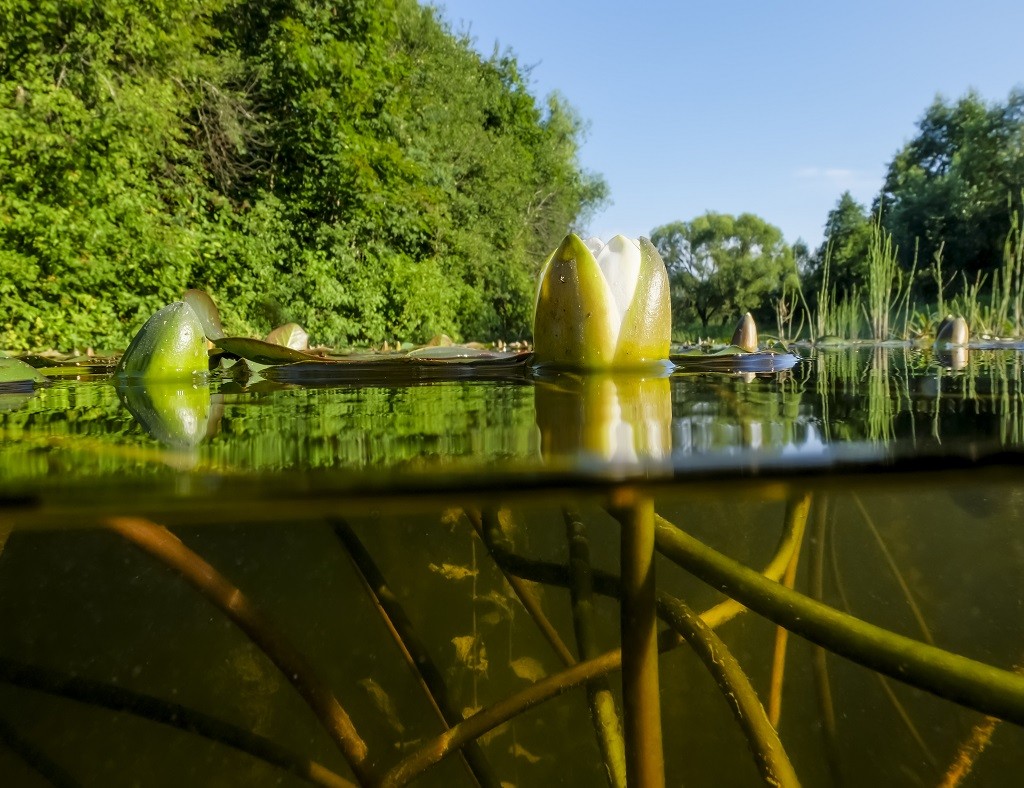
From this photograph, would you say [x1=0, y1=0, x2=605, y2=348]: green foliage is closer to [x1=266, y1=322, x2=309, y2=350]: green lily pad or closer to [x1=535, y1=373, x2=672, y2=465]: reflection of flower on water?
[x1=266, y1=322, x2=309, y2=350]: green lily pad

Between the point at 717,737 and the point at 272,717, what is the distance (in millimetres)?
842

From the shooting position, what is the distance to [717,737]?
4.10 ft

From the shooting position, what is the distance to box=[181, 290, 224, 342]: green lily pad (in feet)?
4.52

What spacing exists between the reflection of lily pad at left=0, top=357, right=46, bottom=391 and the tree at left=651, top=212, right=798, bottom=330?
69.2 feet

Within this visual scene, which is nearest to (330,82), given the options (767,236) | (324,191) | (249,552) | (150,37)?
(324,191)

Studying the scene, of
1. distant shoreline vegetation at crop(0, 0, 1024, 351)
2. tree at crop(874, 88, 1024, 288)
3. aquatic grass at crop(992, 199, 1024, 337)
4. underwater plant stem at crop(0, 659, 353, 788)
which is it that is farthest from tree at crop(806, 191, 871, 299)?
underwater plant stem at crop(0, 659, 353, 788)

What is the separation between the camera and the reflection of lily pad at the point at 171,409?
0.50 meters

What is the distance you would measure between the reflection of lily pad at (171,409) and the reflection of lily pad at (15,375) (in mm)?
126

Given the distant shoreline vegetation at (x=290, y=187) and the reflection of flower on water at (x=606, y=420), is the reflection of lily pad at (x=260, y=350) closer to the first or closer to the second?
the reflection of flower on water at (x=606, y=420)

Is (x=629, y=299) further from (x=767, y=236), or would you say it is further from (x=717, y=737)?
Result: (x=767, y=236)

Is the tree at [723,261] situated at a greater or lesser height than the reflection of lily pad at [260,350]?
greater

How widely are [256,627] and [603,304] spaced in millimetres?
557

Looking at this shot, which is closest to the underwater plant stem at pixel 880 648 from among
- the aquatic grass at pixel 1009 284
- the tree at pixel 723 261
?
the aquatic grass at pixel 1009 284

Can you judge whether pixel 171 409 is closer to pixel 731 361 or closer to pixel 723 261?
pixel 731 361
